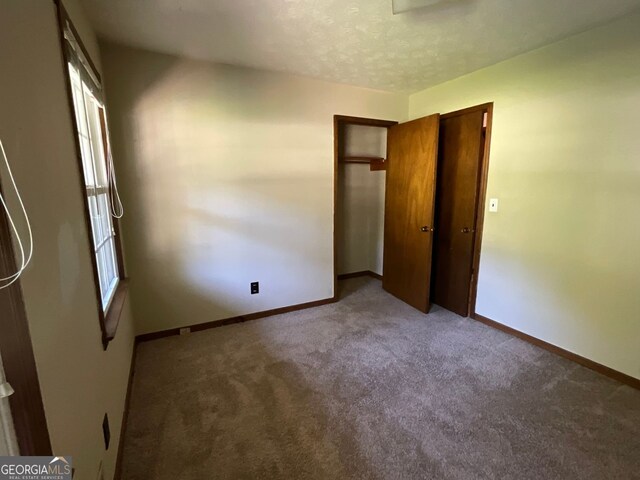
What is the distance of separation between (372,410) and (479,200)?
6.90ft

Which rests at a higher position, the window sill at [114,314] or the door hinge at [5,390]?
the door hinge at [5,390]

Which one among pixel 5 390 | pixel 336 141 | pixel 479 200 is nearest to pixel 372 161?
pixel 336 141

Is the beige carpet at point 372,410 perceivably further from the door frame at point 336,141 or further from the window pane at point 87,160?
the window pane at point 87,160

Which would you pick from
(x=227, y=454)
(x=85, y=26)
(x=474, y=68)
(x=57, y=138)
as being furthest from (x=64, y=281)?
(x=474, y=68)

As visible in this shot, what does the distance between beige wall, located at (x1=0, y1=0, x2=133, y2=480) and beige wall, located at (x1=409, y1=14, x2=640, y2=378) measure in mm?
2984

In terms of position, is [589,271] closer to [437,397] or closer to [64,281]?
[437,397]

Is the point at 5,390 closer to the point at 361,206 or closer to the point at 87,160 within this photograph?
the point at 87,160

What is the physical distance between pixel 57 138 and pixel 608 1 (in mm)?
2837

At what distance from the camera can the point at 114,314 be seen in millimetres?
1750

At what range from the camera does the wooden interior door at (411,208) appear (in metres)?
3.01

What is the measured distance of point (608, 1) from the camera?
1741mm

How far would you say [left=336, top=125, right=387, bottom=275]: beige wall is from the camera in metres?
4.20

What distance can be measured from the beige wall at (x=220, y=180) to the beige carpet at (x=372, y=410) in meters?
0.49
